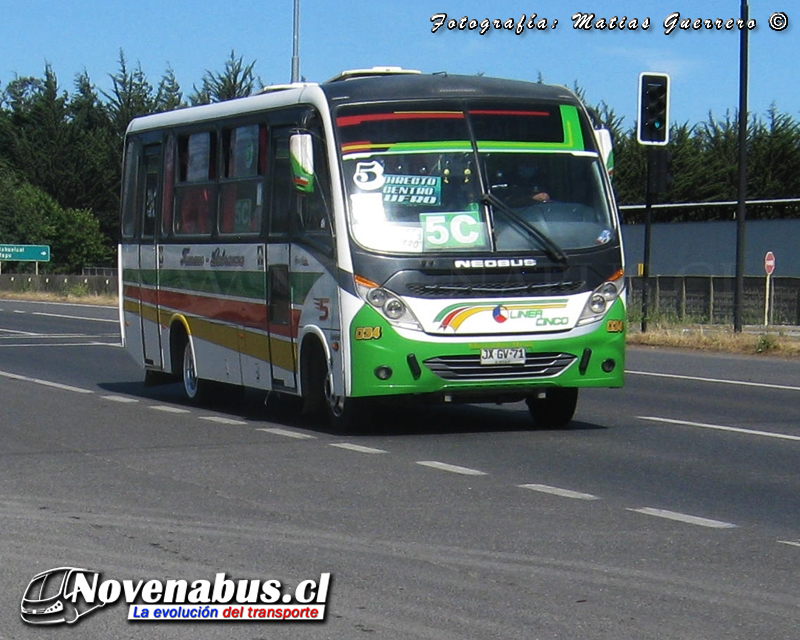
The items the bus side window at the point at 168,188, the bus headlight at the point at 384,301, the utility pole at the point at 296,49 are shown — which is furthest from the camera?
the utility pole at the point at 296,49

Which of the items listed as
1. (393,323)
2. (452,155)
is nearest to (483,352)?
(393,323)

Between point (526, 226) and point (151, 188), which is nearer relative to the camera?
point (526, 226)

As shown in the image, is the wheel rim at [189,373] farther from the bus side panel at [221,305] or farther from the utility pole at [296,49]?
the utility pole at [296,49]

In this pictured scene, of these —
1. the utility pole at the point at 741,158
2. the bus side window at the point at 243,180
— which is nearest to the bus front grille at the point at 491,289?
the bus side window at the point at 243,180

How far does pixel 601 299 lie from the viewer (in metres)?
13.7

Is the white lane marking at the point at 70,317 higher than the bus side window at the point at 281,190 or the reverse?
the reverse

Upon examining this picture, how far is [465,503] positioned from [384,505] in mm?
486

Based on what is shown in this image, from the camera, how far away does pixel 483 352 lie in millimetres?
13406

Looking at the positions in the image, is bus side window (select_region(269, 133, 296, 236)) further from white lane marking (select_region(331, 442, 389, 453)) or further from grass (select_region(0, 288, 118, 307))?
grass (select_region(0, 288, 118, 307))

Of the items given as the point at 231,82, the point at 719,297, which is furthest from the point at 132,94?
the point at 719,297

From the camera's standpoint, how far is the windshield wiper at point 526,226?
13.6 metres

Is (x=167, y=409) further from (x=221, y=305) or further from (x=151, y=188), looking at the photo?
(x=151, y=188)

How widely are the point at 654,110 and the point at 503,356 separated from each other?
14.1 meters

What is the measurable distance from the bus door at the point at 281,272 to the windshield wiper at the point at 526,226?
1884mm
